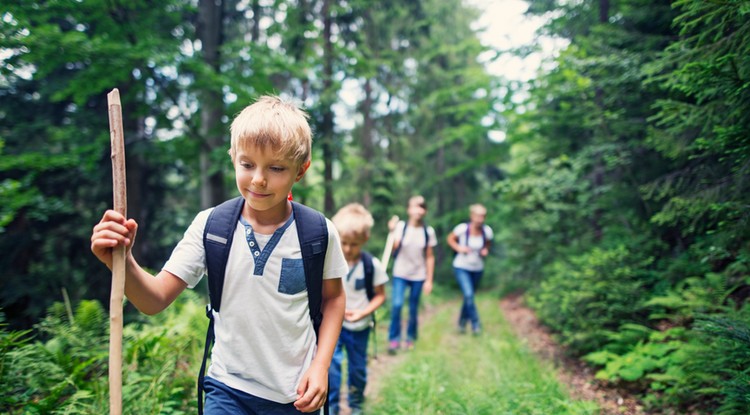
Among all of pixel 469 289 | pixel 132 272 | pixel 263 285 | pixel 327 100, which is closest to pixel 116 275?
pixel 132 272

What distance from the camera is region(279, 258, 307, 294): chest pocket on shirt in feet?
6.40

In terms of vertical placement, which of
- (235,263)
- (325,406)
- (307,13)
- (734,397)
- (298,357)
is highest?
(307,13)

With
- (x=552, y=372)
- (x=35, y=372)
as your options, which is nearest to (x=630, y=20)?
(x=552, y=372)

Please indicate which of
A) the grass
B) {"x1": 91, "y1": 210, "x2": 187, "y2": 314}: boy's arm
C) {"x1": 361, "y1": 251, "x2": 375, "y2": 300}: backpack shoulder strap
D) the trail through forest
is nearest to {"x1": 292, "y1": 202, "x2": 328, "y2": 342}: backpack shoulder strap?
{"x1": 91, "y1": 210, "x2": 187, "y2": 314}: boy's arm

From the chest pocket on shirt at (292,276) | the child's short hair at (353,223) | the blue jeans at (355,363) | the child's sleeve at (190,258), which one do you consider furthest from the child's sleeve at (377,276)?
the child's sleeve at (190,258)

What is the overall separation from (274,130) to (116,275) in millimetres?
808

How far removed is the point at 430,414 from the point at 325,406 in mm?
1748

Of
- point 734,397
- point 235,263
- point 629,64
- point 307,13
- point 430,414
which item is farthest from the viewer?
point 307,13

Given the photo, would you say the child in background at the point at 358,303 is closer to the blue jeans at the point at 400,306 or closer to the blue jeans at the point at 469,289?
the blue jeans at the point at 400,306

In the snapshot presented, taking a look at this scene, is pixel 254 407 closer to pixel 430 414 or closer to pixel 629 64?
pixel 430 414

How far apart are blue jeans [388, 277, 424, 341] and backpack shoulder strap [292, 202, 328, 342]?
4498mm

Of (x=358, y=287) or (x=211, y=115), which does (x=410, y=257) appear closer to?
(x=358, y=287)

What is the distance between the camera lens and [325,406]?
Answer: 7.49 ft

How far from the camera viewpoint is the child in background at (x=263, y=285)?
1.85 metres
